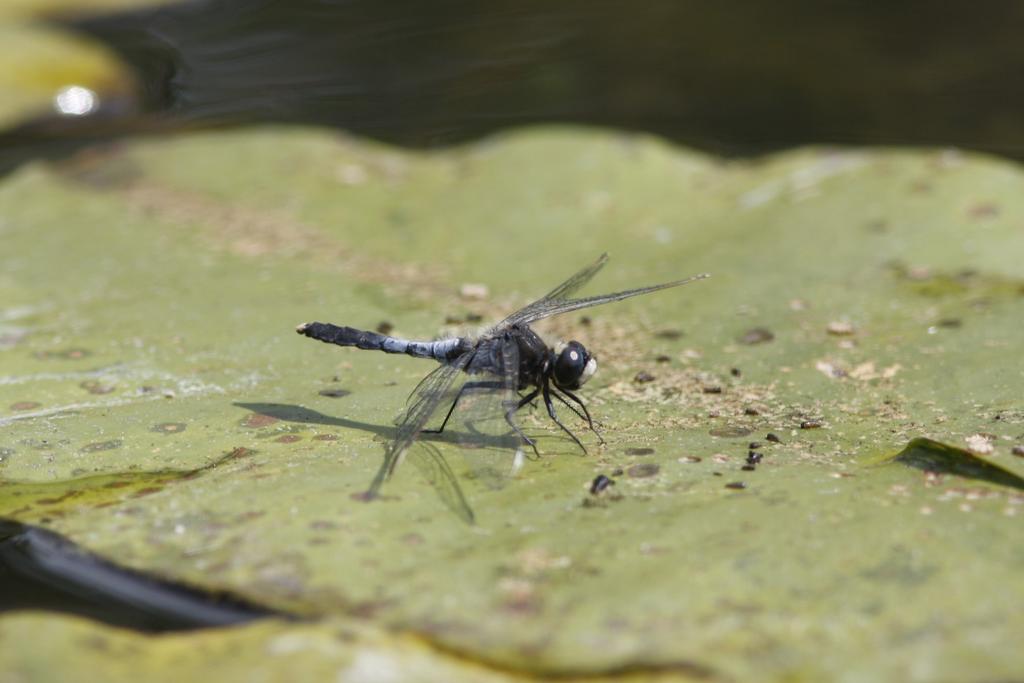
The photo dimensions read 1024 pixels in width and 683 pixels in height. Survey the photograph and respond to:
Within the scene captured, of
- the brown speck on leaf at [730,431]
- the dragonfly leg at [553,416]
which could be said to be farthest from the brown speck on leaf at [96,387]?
the brown speck on leaf at [730,431]

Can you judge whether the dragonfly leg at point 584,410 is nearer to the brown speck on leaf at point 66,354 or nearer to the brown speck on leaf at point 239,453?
the brown speck on leaf at point 239,453

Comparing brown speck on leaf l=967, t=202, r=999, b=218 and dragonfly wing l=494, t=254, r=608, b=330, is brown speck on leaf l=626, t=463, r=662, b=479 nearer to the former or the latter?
dragonfly wing l=494, t=254, r=608, b=330

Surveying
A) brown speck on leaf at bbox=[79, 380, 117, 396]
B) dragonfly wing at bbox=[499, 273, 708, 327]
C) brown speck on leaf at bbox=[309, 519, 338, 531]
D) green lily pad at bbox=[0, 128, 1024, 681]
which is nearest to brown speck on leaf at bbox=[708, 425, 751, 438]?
green lily pad at bbox=[0, 128, 1024, 681]

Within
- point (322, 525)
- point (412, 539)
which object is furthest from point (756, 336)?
point (322, 525)

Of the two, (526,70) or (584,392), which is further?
(526,70)

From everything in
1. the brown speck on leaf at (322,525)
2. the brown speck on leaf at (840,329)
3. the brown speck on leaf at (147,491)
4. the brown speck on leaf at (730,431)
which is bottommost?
the brown speck on leaf at (322,525)

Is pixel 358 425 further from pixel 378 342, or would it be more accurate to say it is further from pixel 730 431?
pixel 730 431
